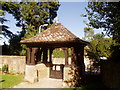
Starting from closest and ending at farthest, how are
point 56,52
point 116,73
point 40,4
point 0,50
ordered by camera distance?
point 116,73 < point 0,50 < point 40,4 < point 56,52

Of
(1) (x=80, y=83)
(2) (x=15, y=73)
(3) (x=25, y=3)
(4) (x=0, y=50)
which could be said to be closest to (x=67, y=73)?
(1) (x=80, y=83)

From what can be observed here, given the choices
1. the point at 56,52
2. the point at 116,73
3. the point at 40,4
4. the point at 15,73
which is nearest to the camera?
the point at 116,73

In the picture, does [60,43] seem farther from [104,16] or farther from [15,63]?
[15,63]

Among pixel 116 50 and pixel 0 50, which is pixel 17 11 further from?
pixel 116 50

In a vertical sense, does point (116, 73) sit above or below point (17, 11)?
below

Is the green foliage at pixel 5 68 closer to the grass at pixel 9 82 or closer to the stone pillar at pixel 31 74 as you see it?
the grass at pixel 9 82

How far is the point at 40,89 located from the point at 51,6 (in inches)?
750

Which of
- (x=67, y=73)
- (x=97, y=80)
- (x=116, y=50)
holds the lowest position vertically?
(x=97, y=80)

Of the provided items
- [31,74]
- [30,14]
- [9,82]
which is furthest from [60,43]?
[30,14]

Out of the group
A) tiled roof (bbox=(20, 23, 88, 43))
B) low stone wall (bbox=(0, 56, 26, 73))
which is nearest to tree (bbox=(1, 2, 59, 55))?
low stone wall (bbox=(0, 56, 26, 73))

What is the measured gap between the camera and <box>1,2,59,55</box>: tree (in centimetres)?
2349

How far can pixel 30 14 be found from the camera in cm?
2409

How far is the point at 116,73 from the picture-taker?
7.80 meters

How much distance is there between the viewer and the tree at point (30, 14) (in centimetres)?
2349
